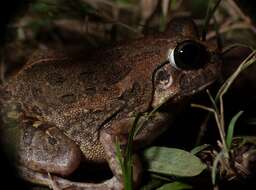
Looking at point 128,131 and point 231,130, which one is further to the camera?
point 128,131

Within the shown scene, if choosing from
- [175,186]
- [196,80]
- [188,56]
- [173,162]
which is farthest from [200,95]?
[175,186]

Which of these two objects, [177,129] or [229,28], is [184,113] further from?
[229,28]

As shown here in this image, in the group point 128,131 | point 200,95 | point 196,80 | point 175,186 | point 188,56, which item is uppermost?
point 188,56

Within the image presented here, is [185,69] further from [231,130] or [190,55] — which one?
[231,130]

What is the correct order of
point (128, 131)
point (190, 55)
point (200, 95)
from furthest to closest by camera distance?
point (200, 95), point (128, 131), point (190, 55)

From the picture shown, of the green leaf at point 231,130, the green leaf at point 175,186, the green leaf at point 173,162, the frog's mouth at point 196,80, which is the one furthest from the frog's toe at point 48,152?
the green leaf at point 231,130

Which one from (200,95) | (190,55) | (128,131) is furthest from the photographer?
(200,95)

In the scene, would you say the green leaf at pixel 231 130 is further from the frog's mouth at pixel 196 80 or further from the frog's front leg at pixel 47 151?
the frog's front leg at pixel 47 151

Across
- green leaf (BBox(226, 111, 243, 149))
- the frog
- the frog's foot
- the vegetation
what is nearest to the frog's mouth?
the frog
